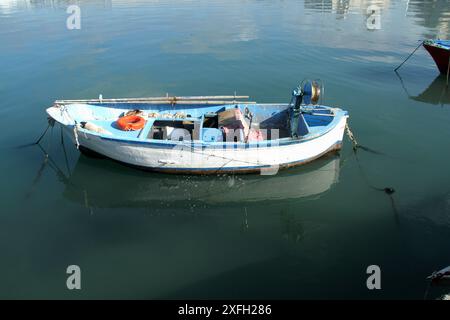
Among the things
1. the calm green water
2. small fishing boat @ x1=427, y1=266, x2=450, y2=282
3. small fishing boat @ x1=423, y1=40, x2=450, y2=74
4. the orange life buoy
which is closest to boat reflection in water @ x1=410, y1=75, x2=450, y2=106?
the calm green water

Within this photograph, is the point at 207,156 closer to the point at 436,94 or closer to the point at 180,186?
the point at 180,186

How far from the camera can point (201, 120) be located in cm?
1566

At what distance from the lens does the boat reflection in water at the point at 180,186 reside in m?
13.9

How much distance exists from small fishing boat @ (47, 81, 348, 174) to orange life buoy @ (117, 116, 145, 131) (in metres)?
0.04

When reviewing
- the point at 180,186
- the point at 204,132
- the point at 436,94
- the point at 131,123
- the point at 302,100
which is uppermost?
the point at 302,100

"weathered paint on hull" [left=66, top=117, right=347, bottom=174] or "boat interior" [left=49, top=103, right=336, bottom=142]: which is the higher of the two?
"boat interior" [left=49, top=103, right=336, bottom=142]

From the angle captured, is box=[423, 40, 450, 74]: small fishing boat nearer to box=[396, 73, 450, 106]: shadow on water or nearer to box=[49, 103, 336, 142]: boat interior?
box=[396, 73, 450, 106]: shadow on water

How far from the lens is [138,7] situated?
59.3 metres

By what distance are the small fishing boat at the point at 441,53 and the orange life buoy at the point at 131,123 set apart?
23.6 m

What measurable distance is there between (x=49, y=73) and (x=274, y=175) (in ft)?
73.1

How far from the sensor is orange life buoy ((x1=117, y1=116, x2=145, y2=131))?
49.4 feet

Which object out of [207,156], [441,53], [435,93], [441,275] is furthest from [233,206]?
[441,53]

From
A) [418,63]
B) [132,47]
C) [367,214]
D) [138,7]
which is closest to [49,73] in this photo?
[132,47]

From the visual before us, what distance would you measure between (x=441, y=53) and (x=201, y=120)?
844 inches
